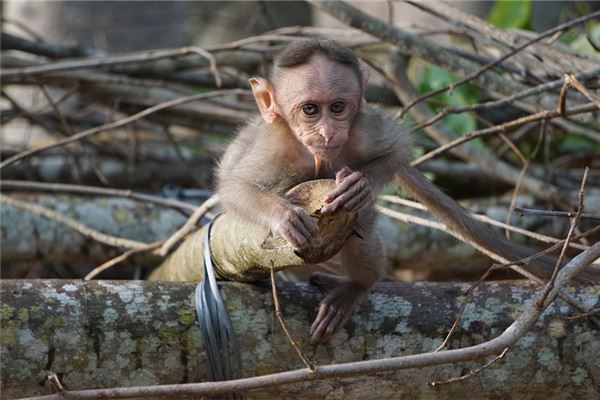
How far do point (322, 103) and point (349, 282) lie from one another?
25.2 inches

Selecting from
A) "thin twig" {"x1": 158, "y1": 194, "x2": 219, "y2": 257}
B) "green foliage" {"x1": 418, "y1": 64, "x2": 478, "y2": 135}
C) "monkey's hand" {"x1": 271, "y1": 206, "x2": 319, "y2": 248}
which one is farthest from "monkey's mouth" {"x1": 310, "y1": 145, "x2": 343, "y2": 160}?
"green foliage" {"x1": 418, "y1": 64, "x2": 478, "y2": 135}

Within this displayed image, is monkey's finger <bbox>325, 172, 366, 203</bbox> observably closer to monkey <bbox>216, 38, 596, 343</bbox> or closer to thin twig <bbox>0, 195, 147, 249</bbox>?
monkey <bbox>216, 38, 596, 343</bbox>

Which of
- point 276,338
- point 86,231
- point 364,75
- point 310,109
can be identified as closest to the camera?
point 276,338

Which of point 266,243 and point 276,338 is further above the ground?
point 266,243

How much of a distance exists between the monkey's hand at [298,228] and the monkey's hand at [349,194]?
9cm

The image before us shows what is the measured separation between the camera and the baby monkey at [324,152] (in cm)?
334

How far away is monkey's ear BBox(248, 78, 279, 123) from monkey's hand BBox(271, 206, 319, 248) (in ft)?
2.76

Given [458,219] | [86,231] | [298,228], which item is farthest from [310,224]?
[86,231]

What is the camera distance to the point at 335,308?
10.4ft

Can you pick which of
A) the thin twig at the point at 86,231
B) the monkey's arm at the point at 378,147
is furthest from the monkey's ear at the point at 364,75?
the thin twig at the point at 86,231

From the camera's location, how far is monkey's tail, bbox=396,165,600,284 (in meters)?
3.81

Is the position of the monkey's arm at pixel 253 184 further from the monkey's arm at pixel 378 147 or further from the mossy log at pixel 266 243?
the monkey's arm at pixel 378 147

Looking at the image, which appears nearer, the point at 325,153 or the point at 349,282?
the point at 325,153

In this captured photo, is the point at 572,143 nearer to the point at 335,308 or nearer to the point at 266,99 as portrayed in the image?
the point at 266,99
